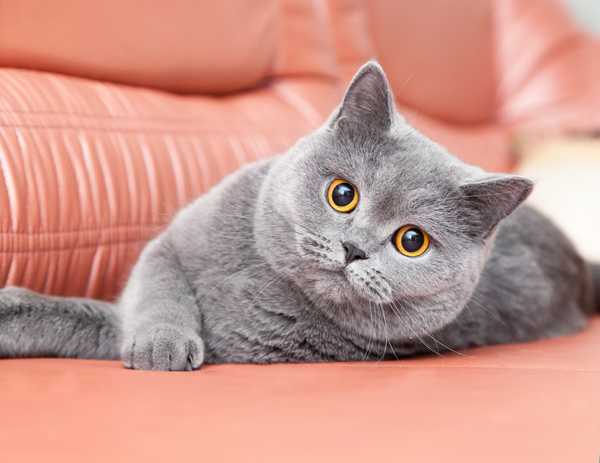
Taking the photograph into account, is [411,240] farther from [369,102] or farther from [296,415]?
[296,415]

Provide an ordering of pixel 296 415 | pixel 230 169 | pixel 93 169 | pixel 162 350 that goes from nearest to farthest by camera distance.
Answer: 1. pixel 296 415
2. pixel 162 350
3. pixel 93 169
4. pixel 230 169

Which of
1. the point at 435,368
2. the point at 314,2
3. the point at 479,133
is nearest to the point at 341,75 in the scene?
the point at 314,2

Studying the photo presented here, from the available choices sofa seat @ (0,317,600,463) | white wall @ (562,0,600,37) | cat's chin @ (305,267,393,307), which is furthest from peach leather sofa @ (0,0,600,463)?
white wall @ (562,0,600,37)

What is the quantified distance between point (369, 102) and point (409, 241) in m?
0.27

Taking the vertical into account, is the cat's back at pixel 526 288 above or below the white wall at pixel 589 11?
below

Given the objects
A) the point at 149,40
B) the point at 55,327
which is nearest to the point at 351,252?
the point at 55,327

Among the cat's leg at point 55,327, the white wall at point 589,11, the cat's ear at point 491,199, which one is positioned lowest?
the cat's leg at point 55,327

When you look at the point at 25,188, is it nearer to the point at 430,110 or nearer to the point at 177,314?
the point at 177,314

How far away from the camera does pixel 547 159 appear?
2.42 m

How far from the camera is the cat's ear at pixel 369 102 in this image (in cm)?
100

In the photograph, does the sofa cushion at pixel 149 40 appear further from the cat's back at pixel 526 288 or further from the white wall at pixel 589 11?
the white wall at pixel 589 11

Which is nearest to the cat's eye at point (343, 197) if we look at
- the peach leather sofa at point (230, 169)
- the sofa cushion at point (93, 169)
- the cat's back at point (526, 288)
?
the peach leather sofa at point (230, 169)

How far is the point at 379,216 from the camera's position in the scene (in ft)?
3.12

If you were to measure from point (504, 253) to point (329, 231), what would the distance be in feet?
2.08
